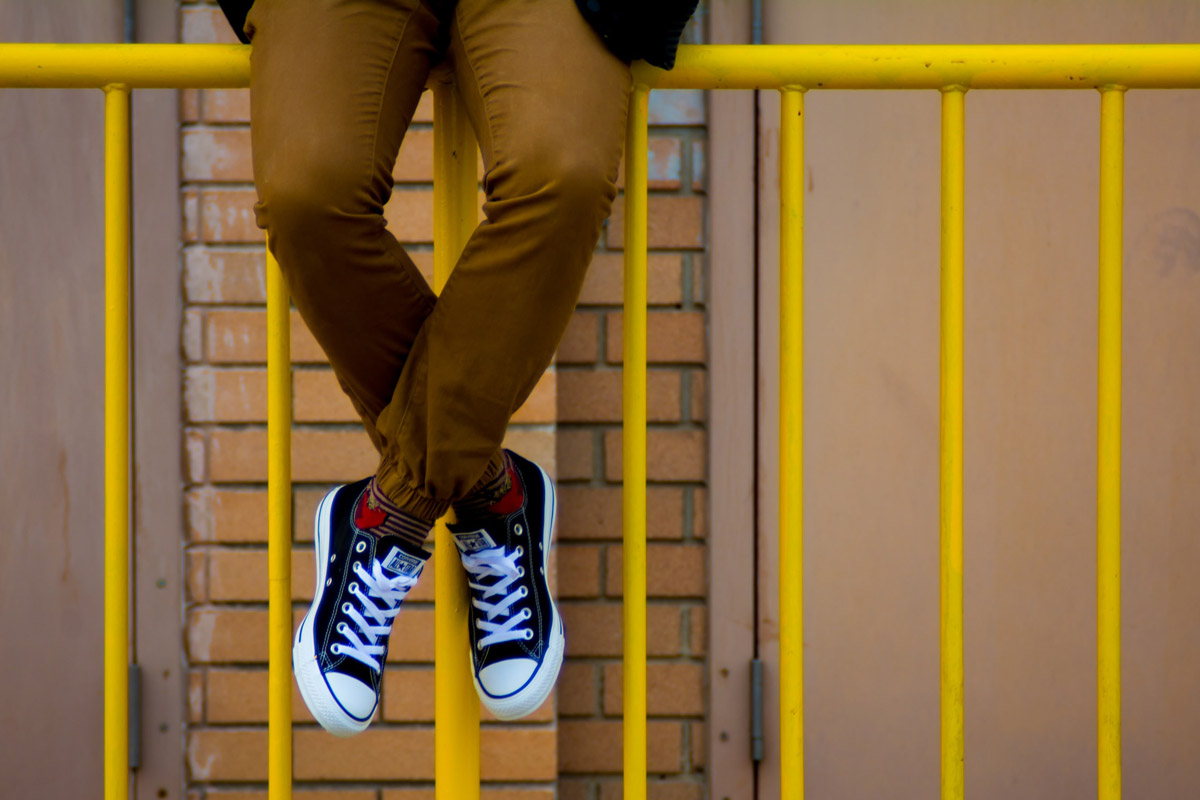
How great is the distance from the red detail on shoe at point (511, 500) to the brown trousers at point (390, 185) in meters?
0.07

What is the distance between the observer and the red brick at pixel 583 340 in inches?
79.0

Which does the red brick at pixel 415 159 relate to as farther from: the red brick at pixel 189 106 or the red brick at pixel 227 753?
the red brick at pixel 227 753

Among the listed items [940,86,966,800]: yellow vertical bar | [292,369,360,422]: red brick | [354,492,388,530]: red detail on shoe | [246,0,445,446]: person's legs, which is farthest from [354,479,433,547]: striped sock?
[292,369,360,422]: red brick

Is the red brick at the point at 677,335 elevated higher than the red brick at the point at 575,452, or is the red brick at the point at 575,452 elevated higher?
the red brick at the point at 677,335

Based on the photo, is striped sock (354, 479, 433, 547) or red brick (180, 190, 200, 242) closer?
striped sock (354, 479, 433, 547)

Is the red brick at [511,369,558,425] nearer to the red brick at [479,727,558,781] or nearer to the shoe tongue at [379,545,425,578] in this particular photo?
the red brick at [479,727,558,781]

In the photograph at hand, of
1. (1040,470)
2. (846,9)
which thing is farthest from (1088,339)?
(846,9)

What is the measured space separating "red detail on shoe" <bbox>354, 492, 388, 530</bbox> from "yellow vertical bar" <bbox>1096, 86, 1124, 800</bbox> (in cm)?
80

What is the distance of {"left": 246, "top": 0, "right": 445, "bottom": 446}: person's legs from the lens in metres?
1.00

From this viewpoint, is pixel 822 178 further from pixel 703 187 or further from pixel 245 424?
pixel 245 424

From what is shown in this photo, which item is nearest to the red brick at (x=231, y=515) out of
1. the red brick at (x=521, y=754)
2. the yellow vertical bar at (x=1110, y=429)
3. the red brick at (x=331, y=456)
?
the red brick at (x=331, y=456)

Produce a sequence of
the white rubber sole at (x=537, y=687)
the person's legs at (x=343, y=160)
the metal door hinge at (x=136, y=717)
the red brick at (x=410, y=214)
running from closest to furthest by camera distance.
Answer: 1. the person's legs at (x=343, y=160)
2. the white rubber sole at (x=537, y=687)
3. the red brick at (x=410, y=214)
4. the metal door hinge at (x=136, y=717)

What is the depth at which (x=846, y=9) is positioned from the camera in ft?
6.80

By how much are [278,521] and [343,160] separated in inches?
15.8
